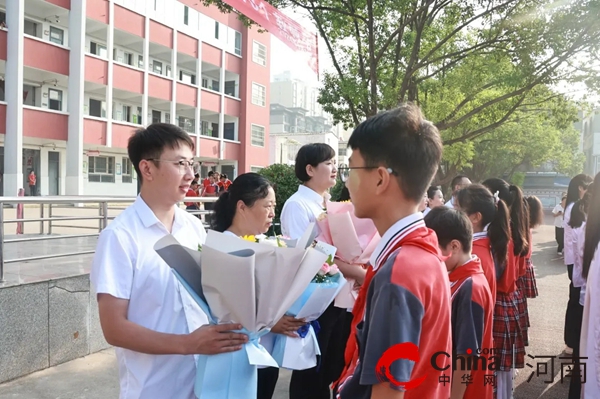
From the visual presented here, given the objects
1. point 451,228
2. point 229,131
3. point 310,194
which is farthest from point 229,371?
point 229,131

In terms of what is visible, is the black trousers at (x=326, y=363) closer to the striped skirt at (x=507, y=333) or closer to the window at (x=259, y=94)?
the striped skirt at (x=507, y=333)

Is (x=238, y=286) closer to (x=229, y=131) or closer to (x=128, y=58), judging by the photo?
(x=128, y=58)

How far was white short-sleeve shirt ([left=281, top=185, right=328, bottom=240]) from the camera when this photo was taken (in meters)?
3.25

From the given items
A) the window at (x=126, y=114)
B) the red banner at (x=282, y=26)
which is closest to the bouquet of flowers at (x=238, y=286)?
the red banner at (x=282, y=26)

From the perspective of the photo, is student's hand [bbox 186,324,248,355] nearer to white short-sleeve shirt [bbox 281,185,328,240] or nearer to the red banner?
white short-sleeve shirt [bbox 281,185,328,240]

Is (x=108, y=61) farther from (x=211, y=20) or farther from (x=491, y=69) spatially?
(x=491, y=69)

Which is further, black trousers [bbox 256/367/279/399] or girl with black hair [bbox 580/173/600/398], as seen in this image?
black trousers [bbox 256/367/279/399]

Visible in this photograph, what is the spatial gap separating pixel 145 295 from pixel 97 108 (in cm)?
2321

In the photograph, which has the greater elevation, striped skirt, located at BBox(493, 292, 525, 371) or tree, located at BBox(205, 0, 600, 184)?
tree, located at BBox(205, 0, 600, 184)

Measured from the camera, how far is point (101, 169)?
24031mm

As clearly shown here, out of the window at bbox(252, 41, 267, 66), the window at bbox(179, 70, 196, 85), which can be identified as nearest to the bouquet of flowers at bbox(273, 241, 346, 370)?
the window at bbox(179, 70, 196, 85)

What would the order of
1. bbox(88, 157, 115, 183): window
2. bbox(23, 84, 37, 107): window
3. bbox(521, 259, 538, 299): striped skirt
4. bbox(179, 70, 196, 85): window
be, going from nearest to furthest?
bbox(521, 259, 538, 299): striped skirt → bbox(23, 84, 37, 107): window → bbox(88, 157, 115, 183): window → bbox(179, 70, 196, 85): window

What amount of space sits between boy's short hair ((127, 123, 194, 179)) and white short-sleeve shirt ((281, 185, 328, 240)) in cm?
135

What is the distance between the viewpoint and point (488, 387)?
2.34 metres
